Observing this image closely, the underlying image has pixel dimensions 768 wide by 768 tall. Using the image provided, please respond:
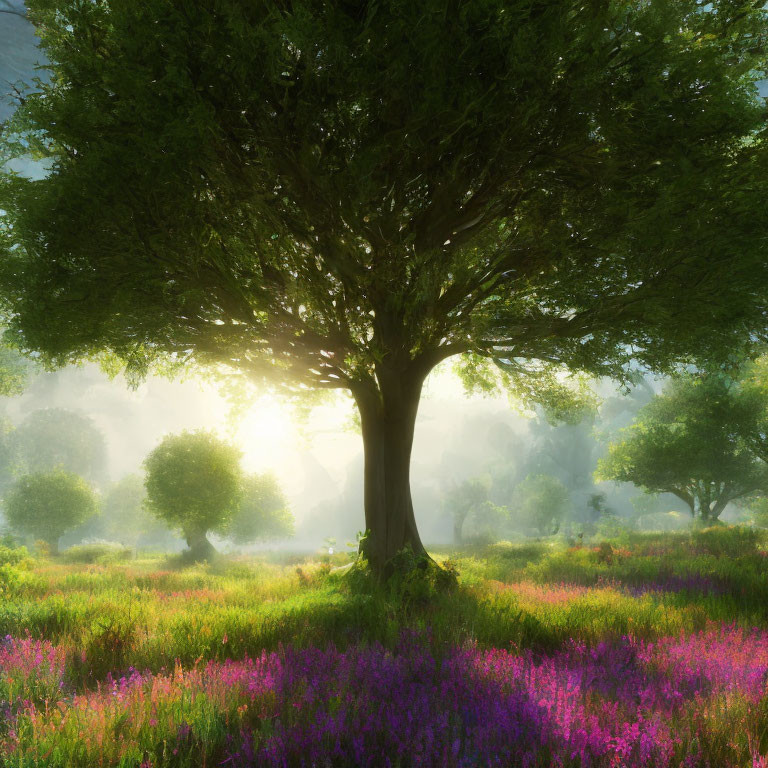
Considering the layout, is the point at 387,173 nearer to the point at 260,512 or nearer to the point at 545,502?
the point at 260,512

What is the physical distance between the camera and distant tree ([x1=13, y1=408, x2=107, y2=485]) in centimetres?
7062

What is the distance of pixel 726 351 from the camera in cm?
973

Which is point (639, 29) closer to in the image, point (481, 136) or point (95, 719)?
point (481, 136)

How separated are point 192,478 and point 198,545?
18.4 ft

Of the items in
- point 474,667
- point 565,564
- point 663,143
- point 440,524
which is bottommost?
point 440,524

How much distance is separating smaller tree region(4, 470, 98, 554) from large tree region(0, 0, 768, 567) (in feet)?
122

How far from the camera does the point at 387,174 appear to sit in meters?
7.16

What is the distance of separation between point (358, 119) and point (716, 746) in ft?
23.8

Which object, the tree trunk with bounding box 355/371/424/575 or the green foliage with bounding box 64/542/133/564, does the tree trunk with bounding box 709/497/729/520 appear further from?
the green foliage with bounding box 64/542/133/564

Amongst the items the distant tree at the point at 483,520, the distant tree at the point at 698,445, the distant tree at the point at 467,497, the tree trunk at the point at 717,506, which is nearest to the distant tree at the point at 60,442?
the distant tree at the point at 467,497

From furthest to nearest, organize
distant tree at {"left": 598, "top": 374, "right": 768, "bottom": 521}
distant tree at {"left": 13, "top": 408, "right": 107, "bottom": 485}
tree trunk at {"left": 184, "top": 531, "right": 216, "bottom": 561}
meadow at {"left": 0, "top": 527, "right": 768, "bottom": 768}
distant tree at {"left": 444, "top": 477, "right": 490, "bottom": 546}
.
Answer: distant tree at {"left": 444, "top": 477, "right": 490, "bottom": 546}
distant tree at {"left": 13, "top": 408, "right": 107, "bottom": 485}
tree trunk at {"left": 184, "top": 531, "right": 216, "bottom": 561}
distant tree at {"left": 598, "top": 374, "right": 768, "bottom": 521}
meadow at {"left": 0, "top": 527, "right": 768, "bottom": 768}

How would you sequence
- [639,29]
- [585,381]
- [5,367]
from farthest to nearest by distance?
[5,367], [585,381], [639,29]

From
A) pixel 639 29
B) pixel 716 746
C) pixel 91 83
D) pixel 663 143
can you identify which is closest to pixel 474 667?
pixel 716 746

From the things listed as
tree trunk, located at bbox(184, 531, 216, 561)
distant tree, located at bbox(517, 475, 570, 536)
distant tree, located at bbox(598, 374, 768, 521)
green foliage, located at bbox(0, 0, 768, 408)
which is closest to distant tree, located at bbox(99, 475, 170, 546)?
tree trunk, located at bbox(184, 531, 216, 561)
